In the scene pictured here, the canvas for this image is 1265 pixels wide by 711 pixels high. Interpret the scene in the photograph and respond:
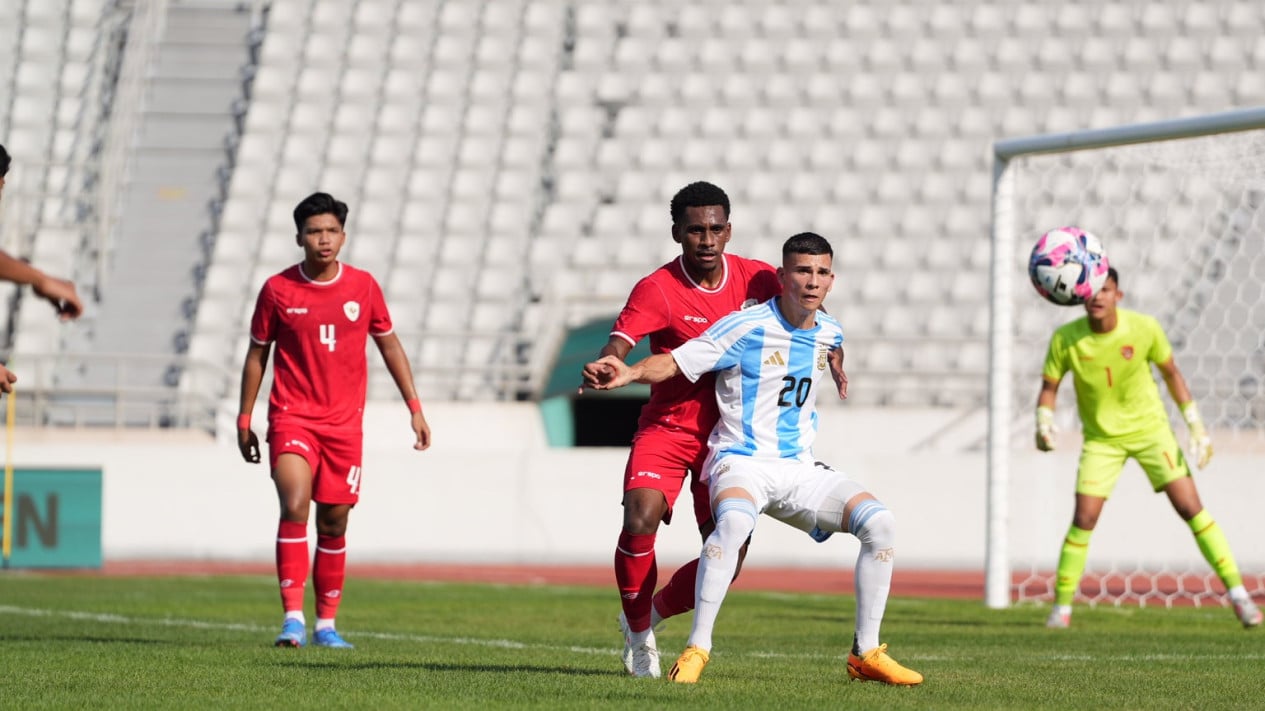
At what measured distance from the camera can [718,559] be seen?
644 cm

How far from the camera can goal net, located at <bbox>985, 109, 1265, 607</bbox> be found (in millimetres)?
12008

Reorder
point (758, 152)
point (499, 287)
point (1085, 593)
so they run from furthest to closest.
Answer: point (758, 152) → point (499, 287) → point (1085, 593)

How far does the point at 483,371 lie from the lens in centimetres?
2017

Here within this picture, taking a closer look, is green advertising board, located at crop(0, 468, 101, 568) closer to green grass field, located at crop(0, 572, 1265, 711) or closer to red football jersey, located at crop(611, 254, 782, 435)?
green grass field, located at crop(0, 572, 1265, 711)

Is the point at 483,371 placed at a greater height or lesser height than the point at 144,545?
greater

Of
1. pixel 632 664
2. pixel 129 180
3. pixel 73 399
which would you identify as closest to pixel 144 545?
pixel 73 399

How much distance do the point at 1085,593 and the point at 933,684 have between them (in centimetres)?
858

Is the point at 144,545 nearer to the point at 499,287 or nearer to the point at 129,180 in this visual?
the point at 499,287

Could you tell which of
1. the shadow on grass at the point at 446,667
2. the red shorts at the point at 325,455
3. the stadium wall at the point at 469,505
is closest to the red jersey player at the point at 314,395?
the red shorts at the point at 325,455

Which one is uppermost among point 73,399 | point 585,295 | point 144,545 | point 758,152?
point 758,152

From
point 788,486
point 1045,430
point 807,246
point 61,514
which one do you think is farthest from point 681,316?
point 61,514


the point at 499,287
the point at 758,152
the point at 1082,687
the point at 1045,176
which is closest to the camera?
the point at 1082,687

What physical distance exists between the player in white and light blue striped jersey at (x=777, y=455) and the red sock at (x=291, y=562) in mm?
2709

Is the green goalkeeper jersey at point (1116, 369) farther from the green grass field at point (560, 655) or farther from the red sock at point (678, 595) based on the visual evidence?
the red sock at point (678, 595)
